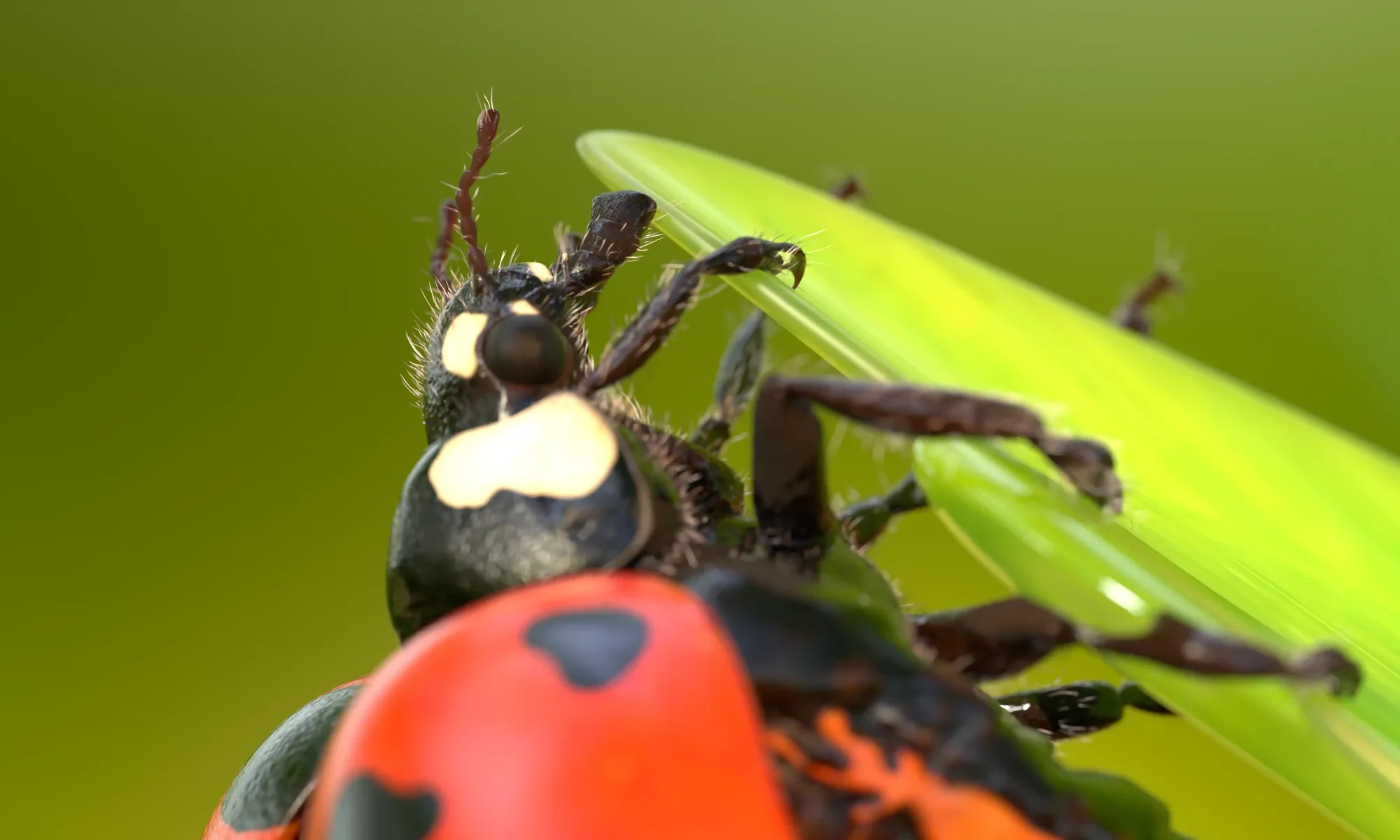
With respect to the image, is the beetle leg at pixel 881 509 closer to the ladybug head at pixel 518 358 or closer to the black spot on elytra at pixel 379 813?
the ladybug head at pixel 518 358

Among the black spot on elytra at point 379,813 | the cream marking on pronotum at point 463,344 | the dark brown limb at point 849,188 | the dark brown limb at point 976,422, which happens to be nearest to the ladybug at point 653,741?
the black spot on elytra at point 379,813

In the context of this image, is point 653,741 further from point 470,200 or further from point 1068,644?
point 470,200

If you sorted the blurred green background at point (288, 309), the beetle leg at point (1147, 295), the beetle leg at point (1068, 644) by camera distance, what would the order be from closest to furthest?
the beetle leg at point (1068, 644)
the beetle leg at point (1147, 295)
the blurred green background at point (288, 309)

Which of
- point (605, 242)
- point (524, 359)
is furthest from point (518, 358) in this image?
point (605, 242)

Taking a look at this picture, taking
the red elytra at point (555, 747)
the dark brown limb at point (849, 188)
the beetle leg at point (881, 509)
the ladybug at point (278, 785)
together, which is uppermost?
the dark brown limb at point (849, 188)

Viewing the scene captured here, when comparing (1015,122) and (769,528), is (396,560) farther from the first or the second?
(1015,122)

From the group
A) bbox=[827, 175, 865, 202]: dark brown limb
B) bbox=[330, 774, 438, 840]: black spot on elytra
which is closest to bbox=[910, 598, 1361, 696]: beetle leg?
bbox=[330, 774, 438, 840]: black spot on elytra

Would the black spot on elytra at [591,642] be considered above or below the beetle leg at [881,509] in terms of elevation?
above
